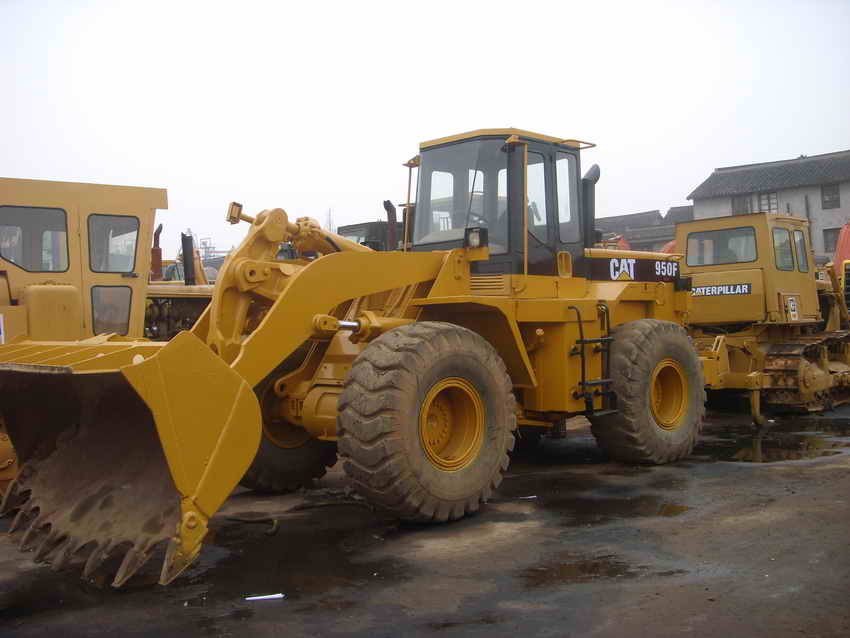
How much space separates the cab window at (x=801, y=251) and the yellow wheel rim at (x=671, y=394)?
201 inches

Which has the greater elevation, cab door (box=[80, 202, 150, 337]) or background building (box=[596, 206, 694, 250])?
background building (box=[596, 206, 694, 250])

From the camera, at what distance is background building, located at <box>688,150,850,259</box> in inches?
1831

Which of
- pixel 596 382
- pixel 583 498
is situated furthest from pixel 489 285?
pixel 583 498

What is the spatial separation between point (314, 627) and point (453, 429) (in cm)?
261

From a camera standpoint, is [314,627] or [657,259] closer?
[314,627]

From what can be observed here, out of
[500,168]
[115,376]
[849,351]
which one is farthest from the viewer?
[849,351]

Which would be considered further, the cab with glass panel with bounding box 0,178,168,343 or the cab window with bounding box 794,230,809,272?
the cab window with bounding box 794,230,809,272

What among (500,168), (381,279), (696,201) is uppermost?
(696,201)

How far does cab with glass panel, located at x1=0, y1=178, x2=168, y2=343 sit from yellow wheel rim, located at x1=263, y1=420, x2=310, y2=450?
2760 mm

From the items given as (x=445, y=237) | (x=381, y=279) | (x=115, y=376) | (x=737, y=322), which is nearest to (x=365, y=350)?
(x=381, y=279)

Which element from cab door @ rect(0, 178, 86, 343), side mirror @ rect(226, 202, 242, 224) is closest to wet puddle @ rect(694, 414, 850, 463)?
side mirror @ rect(226, 202, 242, 224)

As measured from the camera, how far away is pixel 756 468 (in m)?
8.41

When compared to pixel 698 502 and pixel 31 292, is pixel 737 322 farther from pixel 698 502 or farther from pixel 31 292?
pixel 31 292

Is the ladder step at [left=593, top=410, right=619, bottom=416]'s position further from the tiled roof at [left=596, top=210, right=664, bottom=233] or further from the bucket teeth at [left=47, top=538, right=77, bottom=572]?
the tiled roof at [left=596, top=210, right=664, bottom=233]
